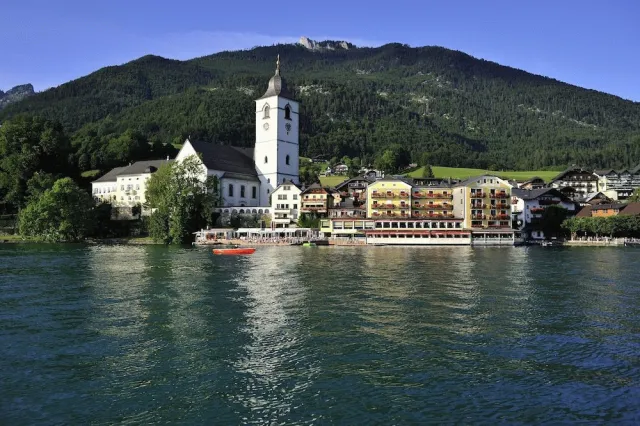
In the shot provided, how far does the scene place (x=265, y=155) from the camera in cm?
11825

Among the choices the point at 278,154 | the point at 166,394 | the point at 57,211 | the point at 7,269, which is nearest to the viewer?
the point at 166,394

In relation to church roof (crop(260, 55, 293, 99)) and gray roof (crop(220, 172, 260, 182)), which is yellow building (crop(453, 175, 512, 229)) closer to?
gray roof (crop(220, 172, 260, 182))

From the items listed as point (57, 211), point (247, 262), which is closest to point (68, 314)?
point (247, 262)

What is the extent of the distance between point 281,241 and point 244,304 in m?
64.1

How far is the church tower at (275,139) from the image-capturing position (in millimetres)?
116312

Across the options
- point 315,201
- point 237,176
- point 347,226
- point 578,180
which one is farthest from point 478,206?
point 578,180

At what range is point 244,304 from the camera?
1212 inches

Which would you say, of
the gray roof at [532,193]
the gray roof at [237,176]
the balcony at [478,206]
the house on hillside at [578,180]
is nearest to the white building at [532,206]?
the gray roof at [532,193]

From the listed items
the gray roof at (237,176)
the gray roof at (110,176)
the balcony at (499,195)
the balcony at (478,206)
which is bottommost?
the balcony at (478,206)

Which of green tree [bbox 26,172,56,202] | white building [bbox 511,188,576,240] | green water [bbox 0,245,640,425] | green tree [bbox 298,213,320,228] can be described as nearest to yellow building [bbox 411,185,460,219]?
white building [bbox 511,188,576,240]

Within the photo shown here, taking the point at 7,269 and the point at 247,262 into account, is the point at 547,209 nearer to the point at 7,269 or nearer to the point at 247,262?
the point at 247,262

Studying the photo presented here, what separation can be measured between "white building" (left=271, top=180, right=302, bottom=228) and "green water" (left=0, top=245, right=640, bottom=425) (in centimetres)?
6555

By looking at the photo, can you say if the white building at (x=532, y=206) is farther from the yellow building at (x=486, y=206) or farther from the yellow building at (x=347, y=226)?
the yellow building at (x=347, y=226)

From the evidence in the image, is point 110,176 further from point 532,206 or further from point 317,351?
point 317,351
